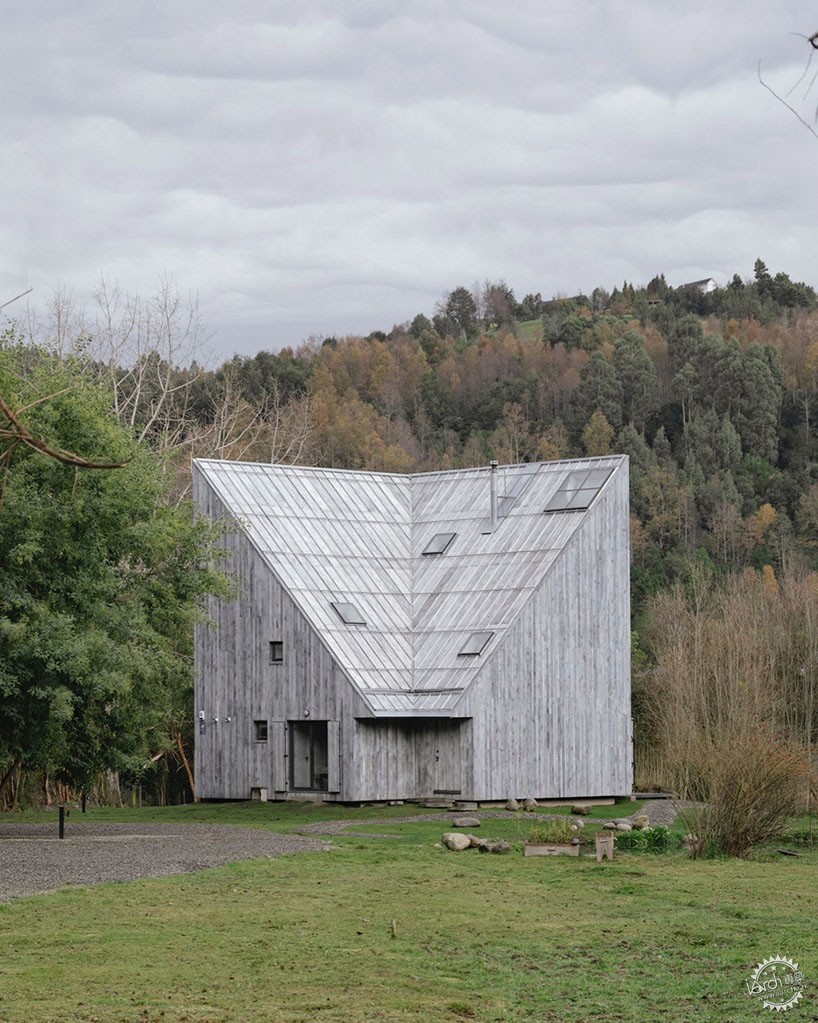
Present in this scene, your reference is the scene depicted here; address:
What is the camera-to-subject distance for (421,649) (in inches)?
1454

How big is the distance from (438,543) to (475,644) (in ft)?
15.8

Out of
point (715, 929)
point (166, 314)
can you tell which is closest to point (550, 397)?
point (166, 314)

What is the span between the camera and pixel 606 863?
73.0 feet

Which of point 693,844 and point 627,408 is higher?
point 627,408

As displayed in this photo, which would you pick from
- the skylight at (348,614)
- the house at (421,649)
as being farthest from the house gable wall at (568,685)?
the skylight at (348,614)

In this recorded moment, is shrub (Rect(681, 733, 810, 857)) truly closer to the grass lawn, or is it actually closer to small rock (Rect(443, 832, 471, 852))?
the grass lawn

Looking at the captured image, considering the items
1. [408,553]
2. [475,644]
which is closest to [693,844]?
[475,644]

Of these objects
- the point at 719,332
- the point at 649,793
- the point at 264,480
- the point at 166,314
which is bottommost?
the point at 649,793

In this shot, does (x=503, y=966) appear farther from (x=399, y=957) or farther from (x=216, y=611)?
(x=216, y=611)

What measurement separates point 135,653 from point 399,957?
45.1 ft

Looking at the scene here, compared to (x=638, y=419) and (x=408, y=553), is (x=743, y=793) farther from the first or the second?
(x=638, y=419)

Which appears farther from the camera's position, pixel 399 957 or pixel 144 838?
pixel 144 838

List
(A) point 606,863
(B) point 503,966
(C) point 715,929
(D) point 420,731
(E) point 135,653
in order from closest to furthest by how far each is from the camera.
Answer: (B) point 503,966, (C) point 715,929, (A) point 606,863, (E) point 135,653, (D) point 420,731

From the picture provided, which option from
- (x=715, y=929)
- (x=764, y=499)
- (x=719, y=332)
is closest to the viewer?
(x=715, y=929)
